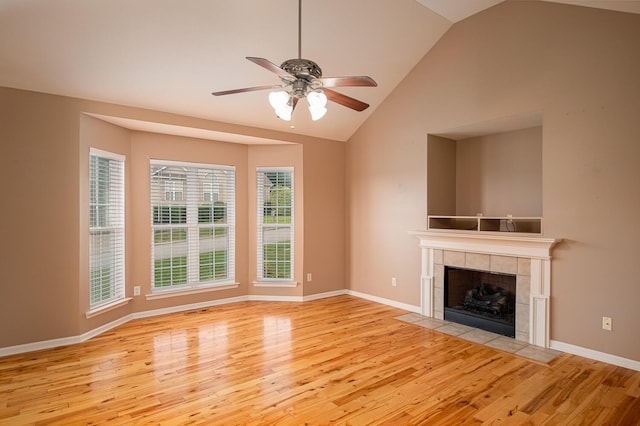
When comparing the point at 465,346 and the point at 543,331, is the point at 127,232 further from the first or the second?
the point at 543,331

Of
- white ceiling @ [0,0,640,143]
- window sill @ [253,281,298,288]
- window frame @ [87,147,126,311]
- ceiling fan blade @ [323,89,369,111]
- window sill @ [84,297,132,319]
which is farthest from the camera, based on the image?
window sill @ [253,281,298,288]

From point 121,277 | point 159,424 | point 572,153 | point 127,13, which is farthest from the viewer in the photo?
point 121,277

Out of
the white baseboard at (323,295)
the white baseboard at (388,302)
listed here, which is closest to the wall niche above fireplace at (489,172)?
the white baseboard at (388,302)

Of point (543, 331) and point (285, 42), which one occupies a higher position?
point (285, 42)

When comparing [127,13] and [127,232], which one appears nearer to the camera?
[127,13]

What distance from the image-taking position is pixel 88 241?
4078 millimetres

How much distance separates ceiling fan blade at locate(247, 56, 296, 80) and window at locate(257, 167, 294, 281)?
3.41 m

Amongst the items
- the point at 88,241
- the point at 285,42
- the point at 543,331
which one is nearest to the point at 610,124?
the point at 543,331

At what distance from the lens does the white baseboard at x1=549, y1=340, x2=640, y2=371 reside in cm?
324

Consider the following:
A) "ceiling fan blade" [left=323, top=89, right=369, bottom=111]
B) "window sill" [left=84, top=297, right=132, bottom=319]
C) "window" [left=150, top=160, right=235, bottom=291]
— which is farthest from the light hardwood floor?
"ceiling fan blade" [left=323, top=89, right=369, bottom=111]

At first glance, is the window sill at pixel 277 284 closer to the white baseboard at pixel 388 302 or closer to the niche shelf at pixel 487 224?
the white baseboard at pixel 388 302

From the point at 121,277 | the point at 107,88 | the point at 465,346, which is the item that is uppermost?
the point at 107,88

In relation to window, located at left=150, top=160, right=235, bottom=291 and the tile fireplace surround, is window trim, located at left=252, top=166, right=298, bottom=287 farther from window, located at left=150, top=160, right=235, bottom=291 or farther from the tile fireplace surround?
the tile fireplace surround

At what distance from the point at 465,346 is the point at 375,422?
1.84m
